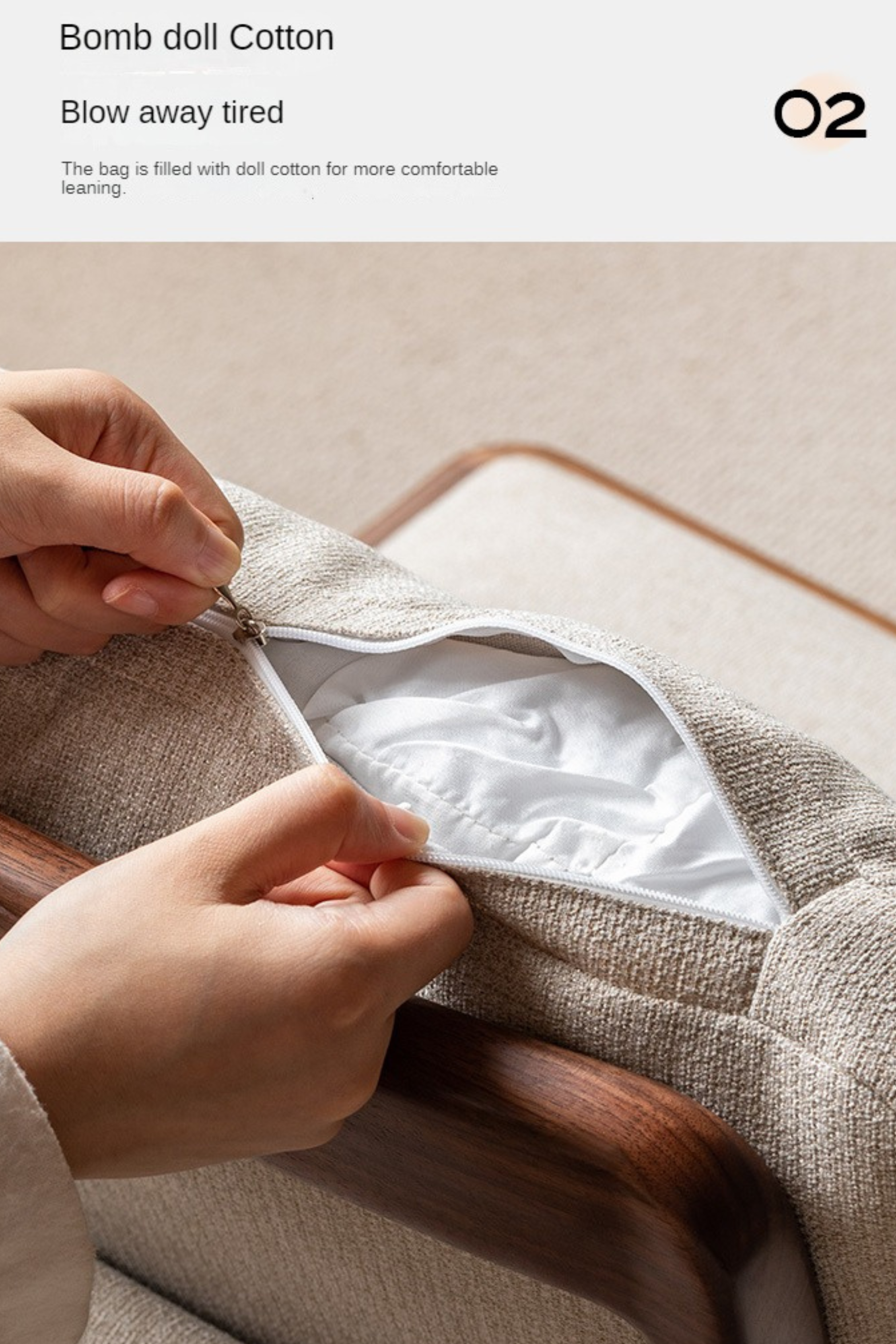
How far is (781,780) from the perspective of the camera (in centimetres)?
56

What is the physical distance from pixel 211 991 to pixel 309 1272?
254mm

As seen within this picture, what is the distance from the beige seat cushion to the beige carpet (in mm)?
613

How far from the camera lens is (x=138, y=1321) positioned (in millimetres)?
711

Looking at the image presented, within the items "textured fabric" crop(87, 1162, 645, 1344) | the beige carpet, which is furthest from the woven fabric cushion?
the beige carpet

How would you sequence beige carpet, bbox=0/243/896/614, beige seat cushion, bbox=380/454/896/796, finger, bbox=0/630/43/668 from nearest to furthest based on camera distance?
finger, bbox=0/630/43/668
beige seat cushion, bbox=380/454/896/796
beige carpet, bbox=0/243/896/614

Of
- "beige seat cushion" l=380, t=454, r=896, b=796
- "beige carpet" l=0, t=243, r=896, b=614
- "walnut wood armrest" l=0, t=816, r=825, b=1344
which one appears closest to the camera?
"walnut wood armrest" l=0, t=816, r=825, b=1344

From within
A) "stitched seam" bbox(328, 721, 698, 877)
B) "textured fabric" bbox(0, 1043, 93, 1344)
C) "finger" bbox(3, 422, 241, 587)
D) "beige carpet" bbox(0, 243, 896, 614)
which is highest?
"finger" bbox(3, 422, 241, 587)

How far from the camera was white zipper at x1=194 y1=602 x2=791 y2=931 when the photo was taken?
512 millimetres

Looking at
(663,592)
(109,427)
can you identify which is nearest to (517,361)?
(663,592)
